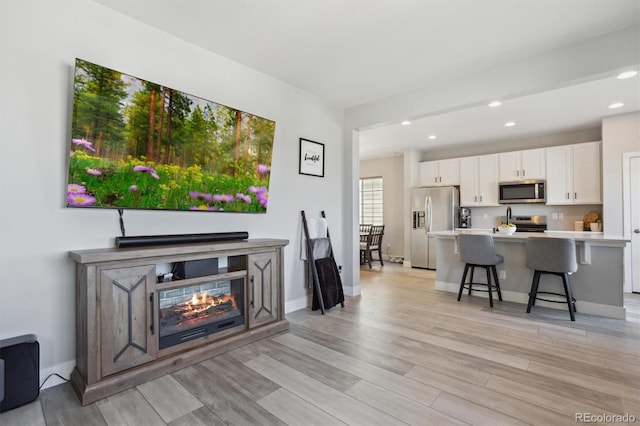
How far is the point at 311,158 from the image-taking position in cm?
391

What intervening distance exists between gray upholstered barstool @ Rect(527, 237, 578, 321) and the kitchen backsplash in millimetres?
2210

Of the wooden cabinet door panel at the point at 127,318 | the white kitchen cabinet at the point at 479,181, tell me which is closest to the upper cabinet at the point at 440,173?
the white kitchen cabinet at the point at 479,181

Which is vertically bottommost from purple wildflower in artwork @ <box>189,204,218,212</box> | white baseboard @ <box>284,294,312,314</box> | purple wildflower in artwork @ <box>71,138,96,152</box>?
white baseboard @ <box>284,294,312,314</box>

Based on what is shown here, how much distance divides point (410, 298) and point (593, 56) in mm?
3182

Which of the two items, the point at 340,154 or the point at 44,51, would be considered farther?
the point at 340,154

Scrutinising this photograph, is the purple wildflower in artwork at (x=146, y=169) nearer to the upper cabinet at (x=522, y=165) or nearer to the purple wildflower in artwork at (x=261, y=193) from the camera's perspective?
the purple wildflower in artwork at (x=261, y=193)

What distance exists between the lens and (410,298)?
13.9ft

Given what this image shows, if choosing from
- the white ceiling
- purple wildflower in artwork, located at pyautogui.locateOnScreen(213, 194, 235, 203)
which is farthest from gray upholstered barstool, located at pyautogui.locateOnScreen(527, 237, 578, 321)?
purple wildflower in artwork, located at pyautogui.locateOnScreen(213, 194, 235, 203)

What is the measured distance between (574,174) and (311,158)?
464 cm

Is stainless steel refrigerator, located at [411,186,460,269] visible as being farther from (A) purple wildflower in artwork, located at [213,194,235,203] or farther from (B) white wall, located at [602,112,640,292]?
(A) purple wildflower in artwork, located at [213,194,235,203]

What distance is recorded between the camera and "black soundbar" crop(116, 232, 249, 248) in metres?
2.18

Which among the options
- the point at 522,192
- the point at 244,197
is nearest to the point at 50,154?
the point at 244,197

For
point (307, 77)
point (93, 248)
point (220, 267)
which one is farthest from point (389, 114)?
point (93, 248)

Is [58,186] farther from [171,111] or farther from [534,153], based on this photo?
[534,153]
